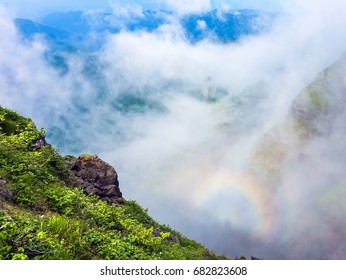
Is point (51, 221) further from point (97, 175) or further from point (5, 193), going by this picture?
point (97, 175)

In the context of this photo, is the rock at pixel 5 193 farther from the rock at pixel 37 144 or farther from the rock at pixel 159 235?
the rock at pixel 159 235

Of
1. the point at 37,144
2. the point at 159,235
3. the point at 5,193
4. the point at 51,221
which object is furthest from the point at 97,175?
the point at 51,221

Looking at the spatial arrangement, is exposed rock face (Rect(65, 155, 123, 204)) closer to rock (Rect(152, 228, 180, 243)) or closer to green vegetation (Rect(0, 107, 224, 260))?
green vegetation (Rect(0, 107, 224, 260))

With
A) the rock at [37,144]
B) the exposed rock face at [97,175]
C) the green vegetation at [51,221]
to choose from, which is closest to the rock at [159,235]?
the green vegetation at [51,221]

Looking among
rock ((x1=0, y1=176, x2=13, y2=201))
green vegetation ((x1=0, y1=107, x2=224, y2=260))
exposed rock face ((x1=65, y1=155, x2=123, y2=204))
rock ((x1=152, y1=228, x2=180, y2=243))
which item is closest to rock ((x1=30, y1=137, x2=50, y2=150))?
green vegetation ((x1=0, y1=107, x2=224, y2=260))

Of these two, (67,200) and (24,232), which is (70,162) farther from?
(24,232)

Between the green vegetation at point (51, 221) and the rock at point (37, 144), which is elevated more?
the rock at point (37, 144)
